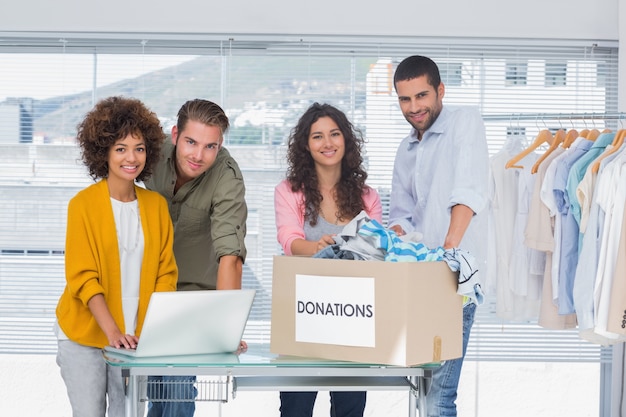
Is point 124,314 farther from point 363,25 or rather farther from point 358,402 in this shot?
point 363,25

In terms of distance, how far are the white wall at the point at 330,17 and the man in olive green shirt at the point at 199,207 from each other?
1.47 metres

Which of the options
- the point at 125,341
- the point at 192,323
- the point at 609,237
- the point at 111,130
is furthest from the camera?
the point at 609,237

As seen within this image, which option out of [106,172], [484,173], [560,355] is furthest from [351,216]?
[560,355]

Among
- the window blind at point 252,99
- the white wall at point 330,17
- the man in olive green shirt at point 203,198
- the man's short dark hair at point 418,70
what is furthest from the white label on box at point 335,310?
the white wall at point 330,17

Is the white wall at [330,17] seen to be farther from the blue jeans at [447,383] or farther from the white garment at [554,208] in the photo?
the blue jeans at [447,383]

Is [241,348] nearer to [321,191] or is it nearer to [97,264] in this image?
[97,264]

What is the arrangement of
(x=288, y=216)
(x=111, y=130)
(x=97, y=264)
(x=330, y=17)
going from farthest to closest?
1. (x=330, y=17)
2. (x=288, y=216)
3. (x=111, y=130)
4. (x=97, y=264)

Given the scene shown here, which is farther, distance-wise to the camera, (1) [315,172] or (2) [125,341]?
(1) [315,172]

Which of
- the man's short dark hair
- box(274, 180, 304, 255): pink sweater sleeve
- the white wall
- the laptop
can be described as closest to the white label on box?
the laptop

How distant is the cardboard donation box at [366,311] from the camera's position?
6.95ft

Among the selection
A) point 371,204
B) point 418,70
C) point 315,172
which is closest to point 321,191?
point 315,172

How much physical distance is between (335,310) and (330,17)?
2.26 metres

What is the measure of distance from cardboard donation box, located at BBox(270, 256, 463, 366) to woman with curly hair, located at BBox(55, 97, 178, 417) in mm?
422

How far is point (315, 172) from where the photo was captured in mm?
2988
